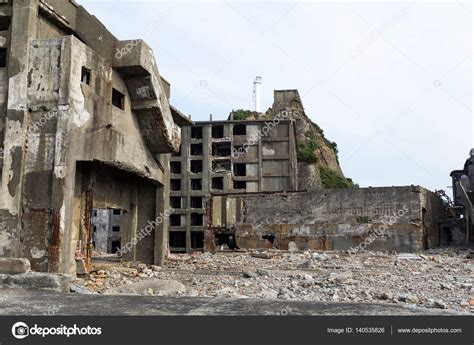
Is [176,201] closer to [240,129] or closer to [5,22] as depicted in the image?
[240,129]

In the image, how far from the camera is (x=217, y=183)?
38.0 metres

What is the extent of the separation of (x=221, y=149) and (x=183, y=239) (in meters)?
7.87

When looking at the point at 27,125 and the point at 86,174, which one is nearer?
the point at 27,125

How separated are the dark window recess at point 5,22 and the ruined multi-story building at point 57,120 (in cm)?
3

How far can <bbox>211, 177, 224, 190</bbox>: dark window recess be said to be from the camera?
37656mm

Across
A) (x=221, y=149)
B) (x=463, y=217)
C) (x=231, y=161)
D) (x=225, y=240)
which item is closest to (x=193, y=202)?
(x=231, y=161)

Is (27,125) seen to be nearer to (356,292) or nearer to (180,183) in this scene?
(356,292)

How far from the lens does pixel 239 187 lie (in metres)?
38.2

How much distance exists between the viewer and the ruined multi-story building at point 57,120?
10.6 meters

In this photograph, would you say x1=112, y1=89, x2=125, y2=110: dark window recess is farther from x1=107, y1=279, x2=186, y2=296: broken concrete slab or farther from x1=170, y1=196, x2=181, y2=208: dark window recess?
x1=170, y1=196, x2=181, y2=208: dark window recess

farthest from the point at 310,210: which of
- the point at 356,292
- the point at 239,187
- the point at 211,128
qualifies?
the point at 356,292

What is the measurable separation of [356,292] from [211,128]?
99.0 feet

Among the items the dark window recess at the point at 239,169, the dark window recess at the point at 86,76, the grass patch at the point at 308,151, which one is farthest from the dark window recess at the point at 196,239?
the dark window recess at the point at 86,76

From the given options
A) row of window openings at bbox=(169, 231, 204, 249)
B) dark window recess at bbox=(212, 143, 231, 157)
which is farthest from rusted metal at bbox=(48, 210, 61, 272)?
dark window recess at bbox=(212, 143, 231, 157)
